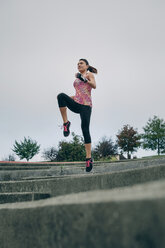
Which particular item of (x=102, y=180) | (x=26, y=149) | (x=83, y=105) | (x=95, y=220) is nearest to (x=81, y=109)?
(x=83, y=105)

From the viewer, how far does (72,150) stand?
3416 cm

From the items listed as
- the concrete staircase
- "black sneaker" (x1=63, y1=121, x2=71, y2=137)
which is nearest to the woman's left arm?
"black sneaker" (x1=63, y1=121, x2=71, y2=137)

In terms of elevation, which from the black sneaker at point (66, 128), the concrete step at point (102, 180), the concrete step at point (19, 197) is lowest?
the concrete step at point (19, 197)

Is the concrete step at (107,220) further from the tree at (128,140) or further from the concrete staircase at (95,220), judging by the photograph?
the tree at (128,140)

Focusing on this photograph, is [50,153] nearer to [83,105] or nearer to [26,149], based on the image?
[26,149]

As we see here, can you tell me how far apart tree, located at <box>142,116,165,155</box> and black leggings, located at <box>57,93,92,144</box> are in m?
36.4

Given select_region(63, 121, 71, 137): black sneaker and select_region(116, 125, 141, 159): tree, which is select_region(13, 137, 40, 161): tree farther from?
select_region(63, 121, 71, 137): black sneaker

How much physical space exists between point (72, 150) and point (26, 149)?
60.5 ft

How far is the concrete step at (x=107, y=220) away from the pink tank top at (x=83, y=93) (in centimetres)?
428

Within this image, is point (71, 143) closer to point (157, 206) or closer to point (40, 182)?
point (40, 182)

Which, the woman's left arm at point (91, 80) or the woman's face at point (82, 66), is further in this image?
the woman's face at point (82, 66)

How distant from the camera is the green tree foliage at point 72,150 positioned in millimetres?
33531

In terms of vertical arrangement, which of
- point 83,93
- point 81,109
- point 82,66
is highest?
point 82,66

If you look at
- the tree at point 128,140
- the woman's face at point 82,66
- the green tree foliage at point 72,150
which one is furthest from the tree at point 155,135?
the woman's face at point 82,66
